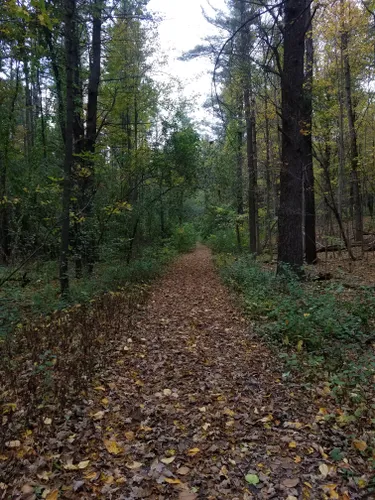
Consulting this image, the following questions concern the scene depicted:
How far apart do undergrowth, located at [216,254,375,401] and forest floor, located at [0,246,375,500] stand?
302 millimetres

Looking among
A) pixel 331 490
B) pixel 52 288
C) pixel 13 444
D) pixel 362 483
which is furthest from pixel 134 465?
pixel 52 288

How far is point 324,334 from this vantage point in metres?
4.86

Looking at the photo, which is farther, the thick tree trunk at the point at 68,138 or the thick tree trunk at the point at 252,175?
the thick tree trunk at the point at 252,175

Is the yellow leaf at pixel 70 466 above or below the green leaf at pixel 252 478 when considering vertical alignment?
above

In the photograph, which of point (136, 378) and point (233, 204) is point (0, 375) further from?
point (233, 204)

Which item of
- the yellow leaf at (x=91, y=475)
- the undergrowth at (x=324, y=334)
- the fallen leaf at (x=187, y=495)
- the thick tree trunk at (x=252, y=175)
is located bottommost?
the fallen leaf at (x=187, y=495)

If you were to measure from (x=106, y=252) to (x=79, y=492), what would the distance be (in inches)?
303

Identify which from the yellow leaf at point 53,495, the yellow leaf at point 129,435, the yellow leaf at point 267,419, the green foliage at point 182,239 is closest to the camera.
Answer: the yellow leaf at point 53,495

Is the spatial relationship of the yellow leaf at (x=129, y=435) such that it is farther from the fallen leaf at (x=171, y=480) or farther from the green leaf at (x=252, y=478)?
the green leaf at (x=252, y=478)

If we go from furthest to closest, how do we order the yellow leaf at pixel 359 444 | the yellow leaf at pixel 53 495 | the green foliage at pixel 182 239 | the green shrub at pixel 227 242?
the green foliage at pixel 182 239
the green shrub at pixel 227 242
the yellow leaf at pixel 359 444
the yellow leaf at pixel 53 495

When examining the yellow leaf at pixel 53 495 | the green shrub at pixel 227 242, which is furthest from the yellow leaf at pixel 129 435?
the green shrub at pixel 227 242

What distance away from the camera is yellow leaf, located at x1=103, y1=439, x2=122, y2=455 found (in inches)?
112

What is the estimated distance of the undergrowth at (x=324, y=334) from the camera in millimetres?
3803

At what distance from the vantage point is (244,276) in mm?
9047
